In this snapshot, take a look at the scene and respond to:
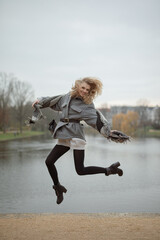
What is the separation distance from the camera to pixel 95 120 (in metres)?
4.09

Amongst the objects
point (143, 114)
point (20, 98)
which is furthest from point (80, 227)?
point (143, 114)

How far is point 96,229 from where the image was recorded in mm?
7262

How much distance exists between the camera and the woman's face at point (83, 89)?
408cm

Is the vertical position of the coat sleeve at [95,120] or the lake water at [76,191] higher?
the coat sleeve at [95,120]

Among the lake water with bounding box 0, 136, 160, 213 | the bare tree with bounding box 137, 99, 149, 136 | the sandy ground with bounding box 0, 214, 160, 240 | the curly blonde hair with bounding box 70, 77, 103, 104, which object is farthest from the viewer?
the bare tree with bounding box 137, 99, 149, 136

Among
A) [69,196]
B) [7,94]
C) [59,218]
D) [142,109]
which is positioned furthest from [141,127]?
[59,218]

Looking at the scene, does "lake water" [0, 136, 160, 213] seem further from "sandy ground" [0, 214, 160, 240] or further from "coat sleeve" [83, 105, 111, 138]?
"coat sleeve" [83, 105, 111, 138]

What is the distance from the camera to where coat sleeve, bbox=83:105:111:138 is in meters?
4.07

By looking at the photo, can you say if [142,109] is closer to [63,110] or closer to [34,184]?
[34,184]

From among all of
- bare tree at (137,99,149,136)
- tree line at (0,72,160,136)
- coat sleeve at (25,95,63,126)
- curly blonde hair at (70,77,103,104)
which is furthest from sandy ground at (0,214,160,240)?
bare tree at (137,99,149,136)

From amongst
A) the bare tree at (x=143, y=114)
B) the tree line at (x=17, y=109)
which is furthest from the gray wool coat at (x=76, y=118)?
the bare tree at (x=143, y=114)

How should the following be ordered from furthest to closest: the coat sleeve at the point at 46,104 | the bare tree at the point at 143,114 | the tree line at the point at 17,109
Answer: the bare tree at the point at 143,114
the tree line at the point at 17,109
the coat sleeve at the point at 46,104

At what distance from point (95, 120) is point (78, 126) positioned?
9.6 inches

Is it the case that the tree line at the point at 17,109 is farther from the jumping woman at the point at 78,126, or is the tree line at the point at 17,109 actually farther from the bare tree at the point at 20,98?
the jumping woman at the point at 78,126
